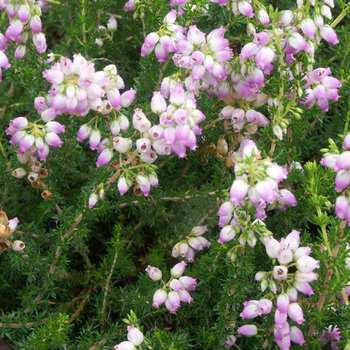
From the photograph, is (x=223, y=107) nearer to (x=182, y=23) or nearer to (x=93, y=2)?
(x=182, y=23)

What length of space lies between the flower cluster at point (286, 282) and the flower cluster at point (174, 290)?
0.61 metres

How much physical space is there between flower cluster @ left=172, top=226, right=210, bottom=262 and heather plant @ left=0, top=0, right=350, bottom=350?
10 millimetres

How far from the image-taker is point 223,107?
4230 mm

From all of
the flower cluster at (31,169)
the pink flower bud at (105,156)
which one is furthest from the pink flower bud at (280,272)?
the flower cluster at (31,169)

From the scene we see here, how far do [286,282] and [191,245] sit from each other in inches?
42.6

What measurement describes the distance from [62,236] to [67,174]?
3.31ft

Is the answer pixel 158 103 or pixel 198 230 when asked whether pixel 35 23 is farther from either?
pixel 198 230

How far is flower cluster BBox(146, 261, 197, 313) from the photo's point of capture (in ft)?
12.1

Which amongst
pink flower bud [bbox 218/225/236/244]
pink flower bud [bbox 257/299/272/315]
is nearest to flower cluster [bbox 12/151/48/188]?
pink flower bud [bbox 218/225/236/244]

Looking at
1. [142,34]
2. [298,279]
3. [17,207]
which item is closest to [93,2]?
[142,34]

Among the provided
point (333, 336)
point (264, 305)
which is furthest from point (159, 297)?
point (333, 336)

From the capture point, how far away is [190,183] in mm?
4949

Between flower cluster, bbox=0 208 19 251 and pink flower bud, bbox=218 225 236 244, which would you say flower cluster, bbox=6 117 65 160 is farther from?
pink flower bud, bbox=218 225 236 244

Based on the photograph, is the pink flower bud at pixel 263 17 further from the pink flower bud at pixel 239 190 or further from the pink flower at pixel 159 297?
the pink flower at pixel 159 297
